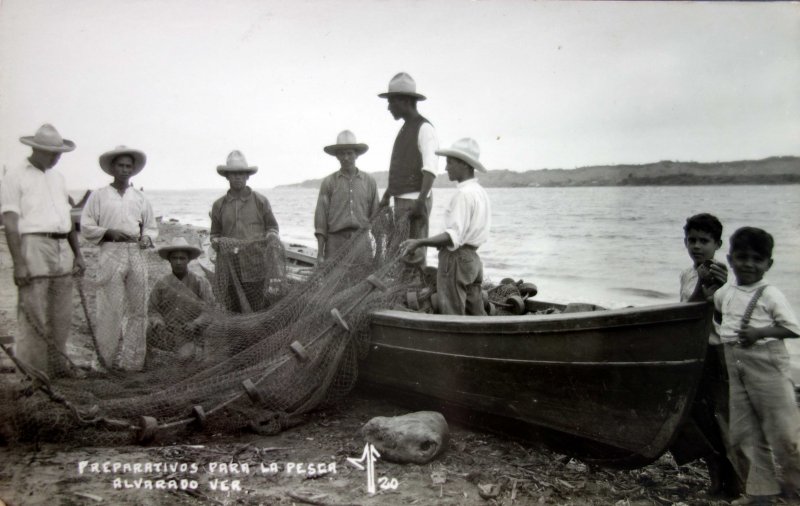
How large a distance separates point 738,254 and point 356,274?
2.93 m

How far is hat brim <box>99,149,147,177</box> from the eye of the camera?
16.3 feet

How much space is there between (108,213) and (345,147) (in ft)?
7.21

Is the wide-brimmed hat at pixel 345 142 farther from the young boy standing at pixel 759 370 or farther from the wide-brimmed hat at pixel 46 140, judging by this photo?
the young boy standing at pixel 759 370

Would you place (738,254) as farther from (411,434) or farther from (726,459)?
(411,434)

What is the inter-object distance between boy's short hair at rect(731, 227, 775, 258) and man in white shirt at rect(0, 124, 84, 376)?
463 centimetres

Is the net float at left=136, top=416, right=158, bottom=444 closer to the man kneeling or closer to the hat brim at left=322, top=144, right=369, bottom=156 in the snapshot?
the man kneeling

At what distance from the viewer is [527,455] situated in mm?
3975

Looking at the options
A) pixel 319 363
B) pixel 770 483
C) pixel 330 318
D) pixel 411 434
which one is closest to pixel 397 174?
pixel 330 318

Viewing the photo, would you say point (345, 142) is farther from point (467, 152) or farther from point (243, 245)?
point (467, 152)

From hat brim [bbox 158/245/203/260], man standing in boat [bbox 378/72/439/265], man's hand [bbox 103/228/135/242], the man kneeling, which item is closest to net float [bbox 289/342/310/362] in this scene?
the man kneeling

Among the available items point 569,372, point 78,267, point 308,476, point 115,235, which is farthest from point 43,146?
point 569,372

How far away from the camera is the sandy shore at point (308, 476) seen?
133 inches

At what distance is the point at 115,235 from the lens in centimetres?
491

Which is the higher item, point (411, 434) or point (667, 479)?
point (411, 434)
